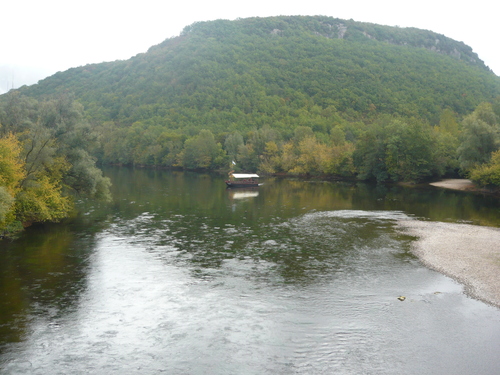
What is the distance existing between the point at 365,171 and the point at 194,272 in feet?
263

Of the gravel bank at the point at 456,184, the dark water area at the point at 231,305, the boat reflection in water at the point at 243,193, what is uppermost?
the gravel bank at the point at 456,184

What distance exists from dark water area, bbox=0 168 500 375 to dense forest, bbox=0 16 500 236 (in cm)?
616

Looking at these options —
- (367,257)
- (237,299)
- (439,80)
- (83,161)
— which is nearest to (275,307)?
(237,299)

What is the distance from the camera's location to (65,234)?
36.3 m

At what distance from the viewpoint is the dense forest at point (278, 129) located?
40250 millimetres

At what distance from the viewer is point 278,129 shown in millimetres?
165875

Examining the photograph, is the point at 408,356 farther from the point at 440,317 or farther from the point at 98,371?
the point at 98,371

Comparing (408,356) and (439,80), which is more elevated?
(439,80)

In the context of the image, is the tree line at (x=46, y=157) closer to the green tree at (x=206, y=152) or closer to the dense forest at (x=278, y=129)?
the dense forest at (x=278, y=129)

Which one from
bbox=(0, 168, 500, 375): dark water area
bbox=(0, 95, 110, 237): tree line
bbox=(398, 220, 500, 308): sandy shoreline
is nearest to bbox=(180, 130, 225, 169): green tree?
bbox=(0, 95, 110, 237): tree line

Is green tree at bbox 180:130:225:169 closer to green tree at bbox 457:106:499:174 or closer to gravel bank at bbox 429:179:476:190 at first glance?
gravel bank at bbox 429:179:476:190

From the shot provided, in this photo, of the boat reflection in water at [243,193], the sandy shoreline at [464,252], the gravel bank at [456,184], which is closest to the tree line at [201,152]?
the gravel bank at [456,184]

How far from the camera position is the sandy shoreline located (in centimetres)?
2417

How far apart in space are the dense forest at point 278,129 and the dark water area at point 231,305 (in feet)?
20.2
